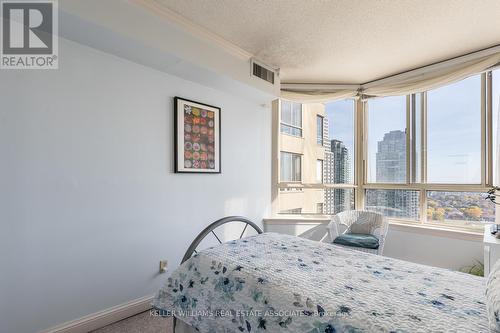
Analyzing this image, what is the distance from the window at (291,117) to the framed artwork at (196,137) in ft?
3.94

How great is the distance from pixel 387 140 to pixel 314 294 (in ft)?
9.83

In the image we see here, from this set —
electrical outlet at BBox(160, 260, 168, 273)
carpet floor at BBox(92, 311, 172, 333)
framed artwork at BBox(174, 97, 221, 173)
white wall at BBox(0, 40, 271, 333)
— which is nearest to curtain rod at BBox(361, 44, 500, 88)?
framed artwork at BBox(174, 97, 221, 173)

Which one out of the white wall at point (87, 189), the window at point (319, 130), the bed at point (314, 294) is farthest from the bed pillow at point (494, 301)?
the window at point (319, 130)

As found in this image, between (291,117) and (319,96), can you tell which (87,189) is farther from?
(319,96)

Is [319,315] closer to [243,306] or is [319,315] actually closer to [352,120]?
[243,306]

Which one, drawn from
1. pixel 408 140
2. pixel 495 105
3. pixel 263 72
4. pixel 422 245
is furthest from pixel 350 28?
pixel 422 245

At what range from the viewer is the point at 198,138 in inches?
110

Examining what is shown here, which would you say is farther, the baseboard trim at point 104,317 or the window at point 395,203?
the window at point 395,203

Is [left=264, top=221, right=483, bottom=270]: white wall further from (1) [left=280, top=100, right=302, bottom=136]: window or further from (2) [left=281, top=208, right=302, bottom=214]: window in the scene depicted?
(1) [left=280, top=100, right=302, bottom=136]: window

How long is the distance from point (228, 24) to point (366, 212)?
2664mm

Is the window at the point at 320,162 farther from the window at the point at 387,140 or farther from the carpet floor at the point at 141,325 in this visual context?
the carpet floor at the point at 141,325

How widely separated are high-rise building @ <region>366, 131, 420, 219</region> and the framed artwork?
88.5 inches

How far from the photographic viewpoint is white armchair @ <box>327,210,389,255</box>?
308 centimetres

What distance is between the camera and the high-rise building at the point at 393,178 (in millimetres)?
3410
